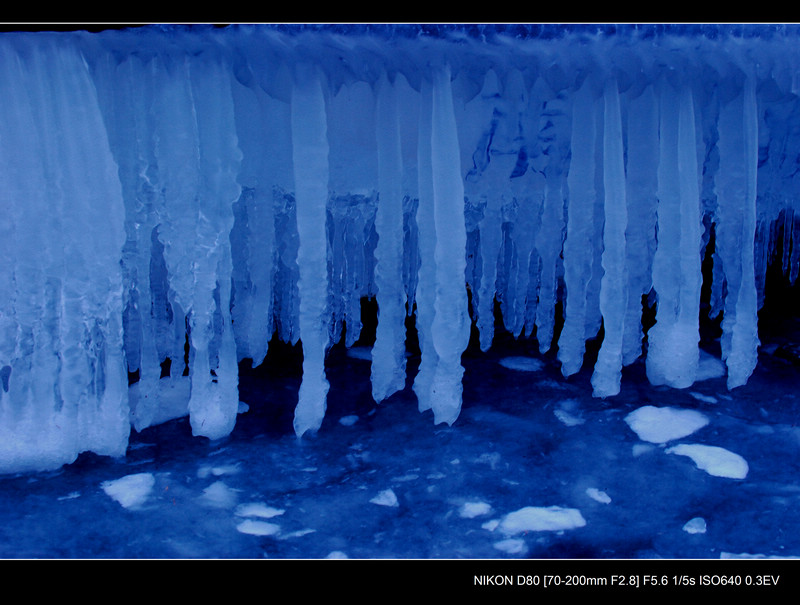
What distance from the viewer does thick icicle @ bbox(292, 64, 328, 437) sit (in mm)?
2064

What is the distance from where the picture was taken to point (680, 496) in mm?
1996

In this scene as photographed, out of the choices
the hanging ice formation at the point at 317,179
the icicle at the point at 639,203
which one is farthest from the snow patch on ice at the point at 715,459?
the icicle at the point at 639,203

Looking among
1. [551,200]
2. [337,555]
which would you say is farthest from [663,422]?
[337,555]

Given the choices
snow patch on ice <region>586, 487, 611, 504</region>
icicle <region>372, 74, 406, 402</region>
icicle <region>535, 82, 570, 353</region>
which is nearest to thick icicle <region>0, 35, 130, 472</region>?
icicle <region>372, 74, 406, 402</region>

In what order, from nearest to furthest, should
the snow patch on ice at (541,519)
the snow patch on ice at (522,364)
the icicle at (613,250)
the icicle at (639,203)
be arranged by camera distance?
→ the snow patch on ice at (541,519) → the icicle at (613,250) → the icicle at (639,203) → the snow patch on ice at (522,364)

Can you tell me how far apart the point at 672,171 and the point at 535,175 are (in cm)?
69

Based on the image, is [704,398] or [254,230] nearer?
[704,398]

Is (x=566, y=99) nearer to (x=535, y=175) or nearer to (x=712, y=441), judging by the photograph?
(x=535, y=175)

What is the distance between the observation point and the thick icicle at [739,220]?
2.27 metres

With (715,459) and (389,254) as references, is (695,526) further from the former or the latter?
(389,254)

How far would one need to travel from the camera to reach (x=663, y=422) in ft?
7.68

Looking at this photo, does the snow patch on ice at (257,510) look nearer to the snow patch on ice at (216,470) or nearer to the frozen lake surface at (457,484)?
the frozen lake surface at (457,484)

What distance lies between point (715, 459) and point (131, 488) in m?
1.79

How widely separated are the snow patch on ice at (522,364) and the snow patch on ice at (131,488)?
1458mm
